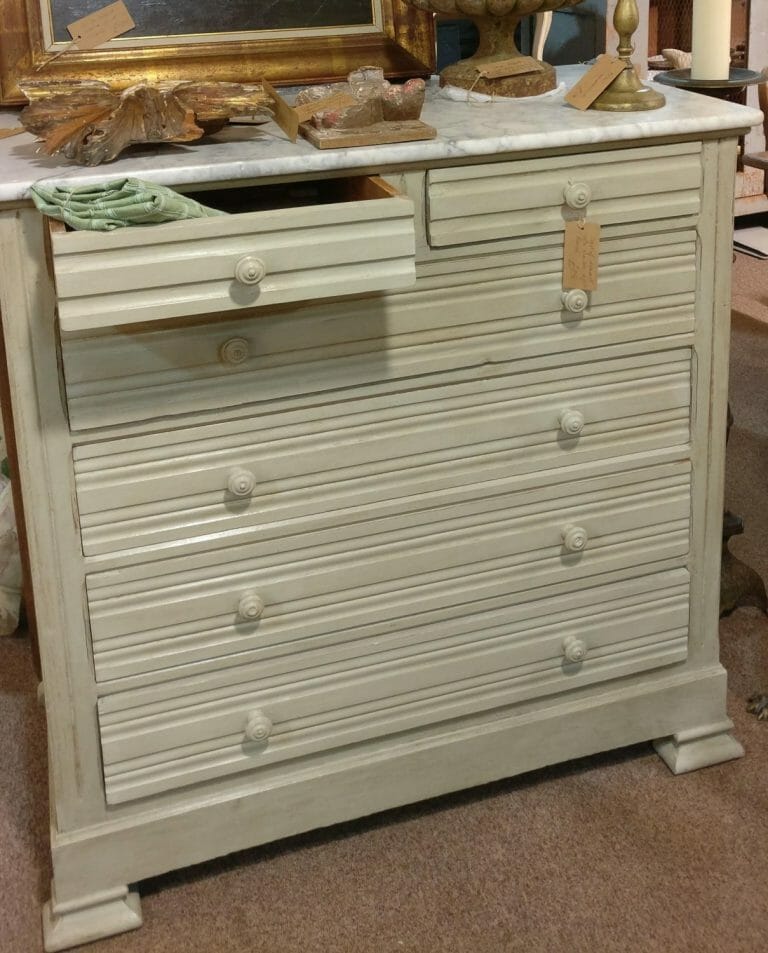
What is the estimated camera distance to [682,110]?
60.3 inches

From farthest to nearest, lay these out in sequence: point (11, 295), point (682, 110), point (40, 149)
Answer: point (682, 110), point (40, 149), point (11, 295)

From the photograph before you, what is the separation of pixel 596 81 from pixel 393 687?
2.91ft

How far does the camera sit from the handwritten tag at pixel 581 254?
58.7 inches

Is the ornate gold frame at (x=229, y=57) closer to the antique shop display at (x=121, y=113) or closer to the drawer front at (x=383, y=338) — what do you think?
the antique shop display at (x=121, y=113)

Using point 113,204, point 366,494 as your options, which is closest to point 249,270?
point 113,204

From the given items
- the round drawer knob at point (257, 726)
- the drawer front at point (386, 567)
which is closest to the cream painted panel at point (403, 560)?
the drawer front at point (386, 567)

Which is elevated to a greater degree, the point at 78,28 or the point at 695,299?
the point at 78,28

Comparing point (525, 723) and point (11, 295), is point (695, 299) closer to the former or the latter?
point (525, 723)

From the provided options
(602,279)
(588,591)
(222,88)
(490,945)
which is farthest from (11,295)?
(490,945)

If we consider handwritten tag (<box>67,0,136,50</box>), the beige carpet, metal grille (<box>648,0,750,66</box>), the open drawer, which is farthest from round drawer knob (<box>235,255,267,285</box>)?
metal grille (<box>648,0,750,66</box>)

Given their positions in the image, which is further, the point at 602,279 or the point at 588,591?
the point at 588,591

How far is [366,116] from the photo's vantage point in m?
1.42

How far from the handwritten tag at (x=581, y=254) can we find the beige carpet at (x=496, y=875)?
80cm

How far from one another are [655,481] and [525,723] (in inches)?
16.3
